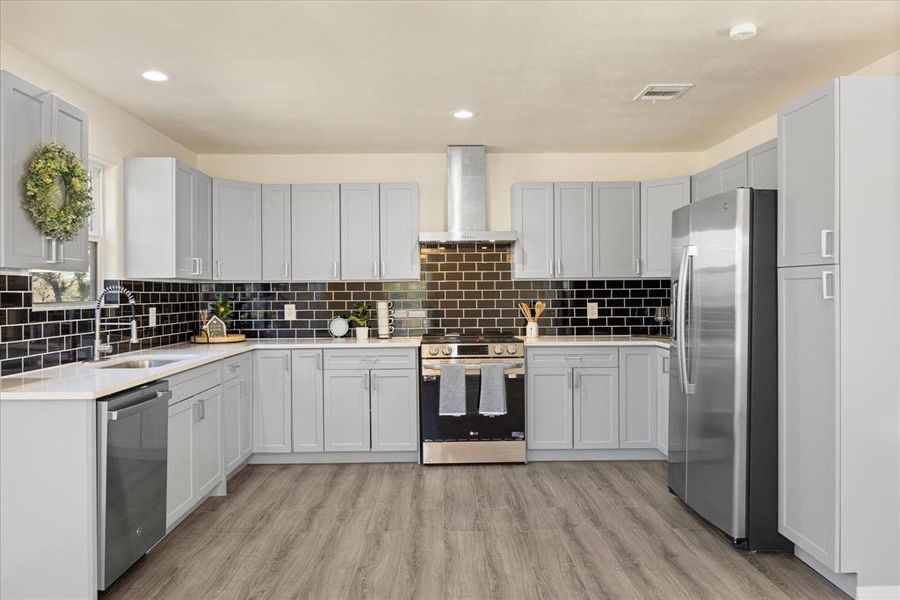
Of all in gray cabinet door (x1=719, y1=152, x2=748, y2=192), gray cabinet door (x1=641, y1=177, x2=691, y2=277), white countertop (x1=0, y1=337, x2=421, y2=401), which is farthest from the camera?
gray cabinet door (x1=641, y1=177, x2=691, y2=277)

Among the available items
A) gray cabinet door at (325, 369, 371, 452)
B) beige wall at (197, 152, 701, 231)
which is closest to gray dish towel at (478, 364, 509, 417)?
gray cabinet door at (325, 369, 371, 452)

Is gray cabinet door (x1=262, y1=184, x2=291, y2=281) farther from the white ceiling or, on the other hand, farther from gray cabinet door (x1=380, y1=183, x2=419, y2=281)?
gray cabinet door (x1=380, y1=183, x2=419, y2=281)

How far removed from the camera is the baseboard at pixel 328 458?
4.78 metres

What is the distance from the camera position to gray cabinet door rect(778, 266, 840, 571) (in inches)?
104

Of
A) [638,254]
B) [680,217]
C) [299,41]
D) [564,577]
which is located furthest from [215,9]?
[638,254]

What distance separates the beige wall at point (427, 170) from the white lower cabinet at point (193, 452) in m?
2.20

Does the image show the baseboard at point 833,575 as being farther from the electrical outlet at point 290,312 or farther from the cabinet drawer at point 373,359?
the electrical outlet at point 290,312

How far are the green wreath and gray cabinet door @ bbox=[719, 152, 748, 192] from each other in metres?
3.76

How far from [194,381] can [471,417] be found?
2053 mm

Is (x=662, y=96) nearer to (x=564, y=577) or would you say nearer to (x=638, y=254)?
(x=638, y=254)

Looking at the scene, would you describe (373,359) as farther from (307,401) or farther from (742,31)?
(742,31)

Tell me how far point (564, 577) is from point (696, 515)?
1.22 metres

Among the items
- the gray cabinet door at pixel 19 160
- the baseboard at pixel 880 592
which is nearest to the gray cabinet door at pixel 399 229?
the gray cabinet door at pixel 19 160

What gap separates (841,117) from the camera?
260 cm
